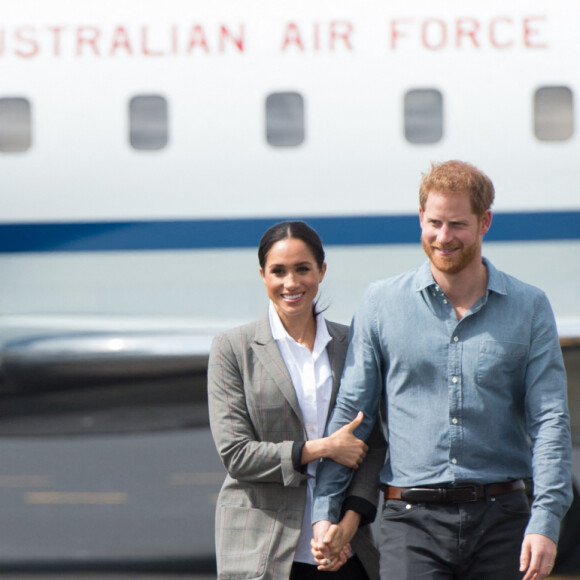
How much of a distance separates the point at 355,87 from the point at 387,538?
3.15 metres

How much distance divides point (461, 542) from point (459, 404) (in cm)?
33

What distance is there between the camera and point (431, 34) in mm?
5316

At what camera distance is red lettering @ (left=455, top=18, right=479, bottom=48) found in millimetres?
5301

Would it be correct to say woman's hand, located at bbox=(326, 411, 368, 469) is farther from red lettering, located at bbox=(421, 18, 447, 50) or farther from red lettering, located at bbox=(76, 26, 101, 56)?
red lettering, located at bbox=(76, 26, 101, 56)

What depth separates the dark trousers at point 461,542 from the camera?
2549mm

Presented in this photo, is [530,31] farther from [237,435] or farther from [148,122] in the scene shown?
[237,435]

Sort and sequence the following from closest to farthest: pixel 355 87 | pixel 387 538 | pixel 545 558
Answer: pixel 545 558 → pixel 387 538 → pixel 355 87

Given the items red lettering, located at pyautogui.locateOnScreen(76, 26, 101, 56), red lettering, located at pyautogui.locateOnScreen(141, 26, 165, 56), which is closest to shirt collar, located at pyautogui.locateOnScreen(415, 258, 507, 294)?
red lettering, located at pyautogui.locateOnScreen(141, 26, 165, 56)

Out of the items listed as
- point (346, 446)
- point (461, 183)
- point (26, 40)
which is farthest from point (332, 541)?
point (26, 40)

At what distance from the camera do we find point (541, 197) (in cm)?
540

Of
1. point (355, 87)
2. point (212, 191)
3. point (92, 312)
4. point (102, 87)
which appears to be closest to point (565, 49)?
point (355, 87)

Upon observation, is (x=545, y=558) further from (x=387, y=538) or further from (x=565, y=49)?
(x=565, y=49)

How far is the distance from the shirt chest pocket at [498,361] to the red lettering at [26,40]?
365 centimetres

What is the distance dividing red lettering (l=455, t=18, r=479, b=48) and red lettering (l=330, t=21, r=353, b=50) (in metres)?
0.54
